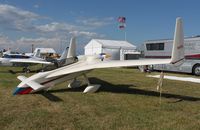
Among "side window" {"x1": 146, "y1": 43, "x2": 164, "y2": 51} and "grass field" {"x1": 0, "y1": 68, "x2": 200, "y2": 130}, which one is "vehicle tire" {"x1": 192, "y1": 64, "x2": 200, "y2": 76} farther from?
"grass field" {"x1": 0, "y1": 68, "x2": 200, "y2": 130}

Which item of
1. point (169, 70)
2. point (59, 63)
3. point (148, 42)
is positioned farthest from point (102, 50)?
point (59, 63)

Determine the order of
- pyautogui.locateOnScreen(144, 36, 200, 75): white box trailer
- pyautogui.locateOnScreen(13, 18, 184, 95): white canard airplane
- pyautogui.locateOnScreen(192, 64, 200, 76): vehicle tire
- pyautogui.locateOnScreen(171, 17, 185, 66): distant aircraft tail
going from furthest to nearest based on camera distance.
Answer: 1. pyautogui.locateOnScreen(144, 36, 200, 75): white box trailer
2. pyautogui.locateOnScreen(192, 64, 200, 76): vehicle tire
3. pyautogui.locateOnScreen(13, 18, 184, 95): white canard airplane
4. pyautogui.locateOnScreen(171, 17, 185, 66): distant aircraft tail

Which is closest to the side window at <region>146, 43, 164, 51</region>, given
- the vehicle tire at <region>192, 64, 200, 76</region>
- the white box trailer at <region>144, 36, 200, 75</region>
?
the white box trailer at <region>144, 36, 200, 75</region>

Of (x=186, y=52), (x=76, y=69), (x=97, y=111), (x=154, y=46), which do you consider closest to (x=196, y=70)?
(x=186, y=52)

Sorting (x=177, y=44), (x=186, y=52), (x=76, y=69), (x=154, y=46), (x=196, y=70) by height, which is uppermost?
(x=154, y=46)

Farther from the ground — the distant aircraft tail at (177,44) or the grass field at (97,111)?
the distant aircraft tail at (177,44)

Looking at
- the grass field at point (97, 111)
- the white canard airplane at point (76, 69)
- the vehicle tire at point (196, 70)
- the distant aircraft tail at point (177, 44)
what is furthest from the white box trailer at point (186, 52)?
the distant aircraft tail at point (177, 44)

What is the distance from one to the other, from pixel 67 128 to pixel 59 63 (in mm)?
6027

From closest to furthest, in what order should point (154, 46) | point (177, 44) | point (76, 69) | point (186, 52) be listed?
point (177, 44), point (76, 69), point (186, 52), point (154, 46)

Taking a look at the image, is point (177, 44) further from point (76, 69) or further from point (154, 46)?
point (154, 46)

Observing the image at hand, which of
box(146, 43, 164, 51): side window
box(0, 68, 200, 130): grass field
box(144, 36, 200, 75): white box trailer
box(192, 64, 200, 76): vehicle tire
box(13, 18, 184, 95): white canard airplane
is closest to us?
box(0, 68, 200, 130): grass field

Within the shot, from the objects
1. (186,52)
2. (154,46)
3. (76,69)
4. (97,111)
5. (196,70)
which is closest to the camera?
(97,111)

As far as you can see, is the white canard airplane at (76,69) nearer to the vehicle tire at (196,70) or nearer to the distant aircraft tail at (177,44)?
the distant aircraft tail at (177,44)

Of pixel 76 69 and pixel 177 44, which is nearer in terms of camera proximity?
pixel 177 44
